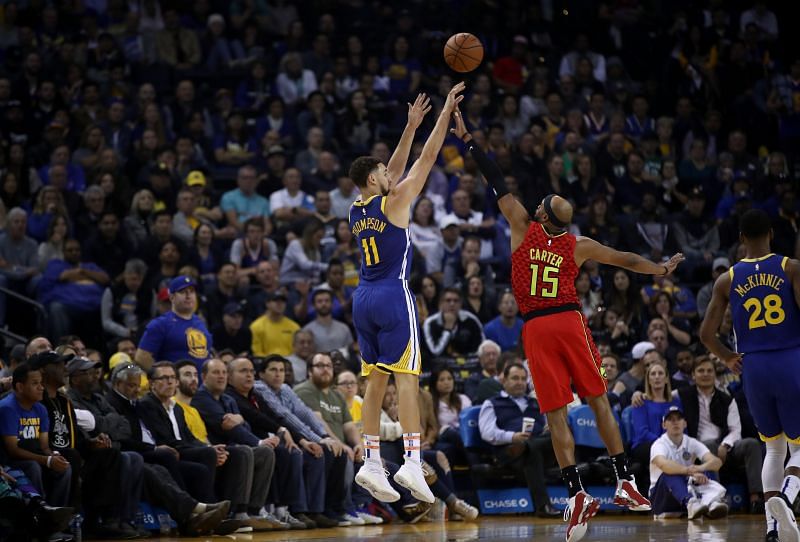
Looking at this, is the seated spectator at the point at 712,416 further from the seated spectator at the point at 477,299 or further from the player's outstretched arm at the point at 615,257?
the player's outstretched arm at the point at 615,257

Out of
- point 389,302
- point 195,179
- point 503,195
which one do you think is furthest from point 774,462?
point 195,179

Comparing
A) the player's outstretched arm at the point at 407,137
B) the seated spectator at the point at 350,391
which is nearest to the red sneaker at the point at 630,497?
the player's outstretched arm at the point at 407,137

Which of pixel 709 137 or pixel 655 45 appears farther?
pixel 655 45

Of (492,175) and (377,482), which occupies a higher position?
(492,175)

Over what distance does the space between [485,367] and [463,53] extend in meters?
5.42

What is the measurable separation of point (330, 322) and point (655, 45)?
400 inches

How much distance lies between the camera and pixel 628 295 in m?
16.2

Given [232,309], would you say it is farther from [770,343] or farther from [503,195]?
[770,343]

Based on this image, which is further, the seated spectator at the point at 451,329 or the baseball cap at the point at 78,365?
the seated spectator at the point at 451,329

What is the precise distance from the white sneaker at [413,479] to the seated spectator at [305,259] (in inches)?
275

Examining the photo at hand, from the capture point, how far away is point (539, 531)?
11.3 m

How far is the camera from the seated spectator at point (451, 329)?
1527 centimetres

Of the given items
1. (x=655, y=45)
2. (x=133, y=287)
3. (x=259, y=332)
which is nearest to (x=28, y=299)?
(x=133, y=287)

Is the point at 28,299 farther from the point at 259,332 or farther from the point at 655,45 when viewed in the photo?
the point at 655,45
